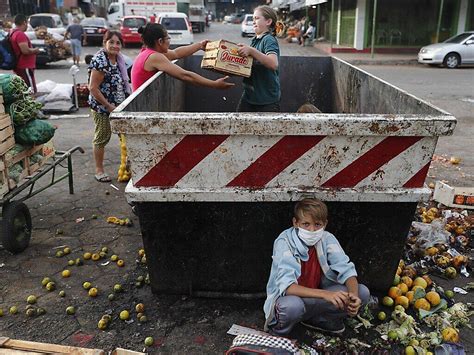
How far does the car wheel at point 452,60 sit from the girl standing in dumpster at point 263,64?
54.1ft

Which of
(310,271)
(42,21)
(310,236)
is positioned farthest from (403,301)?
(42,21)

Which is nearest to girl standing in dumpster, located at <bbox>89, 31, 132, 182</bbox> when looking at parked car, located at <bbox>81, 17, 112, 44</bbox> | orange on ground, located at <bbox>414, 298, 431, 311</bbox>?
orange on ground, located at <bbox>414, 298, 431, 311</bbox>

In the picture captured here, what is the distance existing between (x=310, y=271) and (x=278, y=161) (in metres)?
0.77

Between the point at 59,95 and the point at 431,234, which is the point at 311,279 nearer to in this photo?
the point at 431,234

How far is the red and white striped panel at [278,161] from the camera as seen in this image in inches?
105

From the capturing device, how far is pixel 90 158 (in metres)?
6.90

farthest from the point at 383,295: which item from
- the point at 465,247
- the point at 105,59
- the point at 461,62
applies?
the point at 461,62

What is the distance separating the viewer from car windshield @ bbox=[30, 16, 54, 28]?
2473 cm

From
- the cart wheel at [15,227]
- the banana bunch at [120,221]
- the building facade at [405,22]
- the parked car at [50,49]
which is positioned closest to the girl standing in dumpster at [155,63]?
the banana bunch at [120,221]

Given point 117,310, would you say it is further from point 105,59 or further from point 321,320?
point 105,59

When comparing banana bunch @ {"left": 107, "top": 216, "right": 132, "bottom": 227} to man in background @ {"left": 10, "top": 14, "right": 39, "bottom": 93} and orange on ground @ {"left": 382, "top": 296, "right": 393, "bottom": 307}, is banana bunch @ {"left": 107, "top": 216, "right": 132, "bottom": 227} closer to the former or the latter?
orange on ground @ {"left": 382, "top": 296, "right": 393, "bottom": 307}

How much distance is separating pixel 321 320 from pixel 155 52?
3.01 metres

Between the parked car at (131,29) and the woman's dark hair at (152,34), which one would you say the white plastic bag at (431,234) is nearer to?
the woman's dark hair at (152,34)

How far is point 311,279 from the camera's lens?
116 inches
